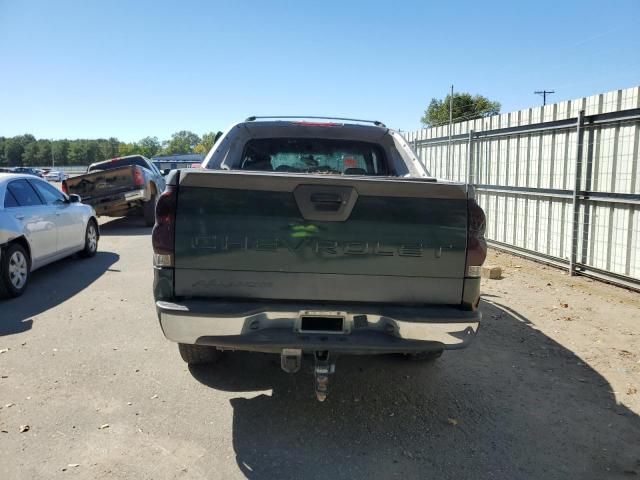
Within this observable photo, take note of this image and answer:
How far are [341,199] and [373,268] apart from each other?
1.49 ft

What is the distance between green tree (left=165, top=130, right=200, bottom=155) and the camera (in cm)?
13304

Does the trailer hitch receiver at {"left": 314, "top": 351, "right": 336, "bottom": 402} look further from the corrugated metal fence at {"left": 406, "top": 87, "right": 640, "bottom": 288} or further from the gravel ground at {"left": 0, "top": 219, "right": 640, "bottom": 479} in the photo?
the corrugated metal fence at {"left": 406, "top": 87, "right": 640, "bottom": 288}

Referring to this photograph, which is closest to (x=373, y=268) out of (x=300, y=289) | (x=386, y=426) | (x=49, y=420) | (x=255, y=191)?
(x=300, y=289)

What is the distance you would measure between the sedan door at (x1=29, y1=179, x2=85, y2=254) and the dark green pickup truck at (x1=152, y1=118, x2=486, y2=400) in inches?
232

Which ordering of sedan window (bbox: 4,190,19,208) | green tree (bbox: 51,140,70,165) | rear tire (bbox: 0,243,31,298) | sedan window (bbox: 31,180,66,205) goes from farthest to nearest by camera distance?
green tree (bbox: 51,140,70,165) → sedan window (bbox: 31,180,66,205) → sedan window (bbox: 4,190,19,208) → rear tire (bbox: 0,243,31,298)

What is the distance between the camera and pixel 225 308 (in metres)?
3.01

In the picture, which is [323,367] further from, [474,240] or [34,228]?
[34,228]

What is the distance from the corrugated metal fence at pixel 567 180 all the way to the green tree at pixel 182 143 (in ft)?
394

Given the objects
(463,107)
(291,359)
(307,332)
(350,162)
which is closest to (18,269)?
(350,162)

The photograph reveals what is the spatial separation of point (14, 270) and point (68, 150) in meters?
152

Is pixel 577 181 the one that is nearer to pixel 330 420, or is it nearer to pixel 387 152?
pixel 387 152

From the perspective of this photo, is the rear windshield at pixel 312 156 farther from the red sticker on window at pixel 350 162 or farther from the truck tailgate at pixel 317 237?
the truck tailgate at pixel 317 237

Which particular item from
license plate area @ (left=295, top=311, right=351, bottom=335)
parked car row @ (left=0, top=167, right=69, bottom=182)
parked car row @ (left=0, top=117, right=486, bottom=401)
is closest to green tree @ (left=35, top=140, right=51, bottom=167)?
parked car row @ (left=0, top=167, right=69, bottom=182)

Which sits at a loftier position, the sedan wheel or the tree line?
the tree line
